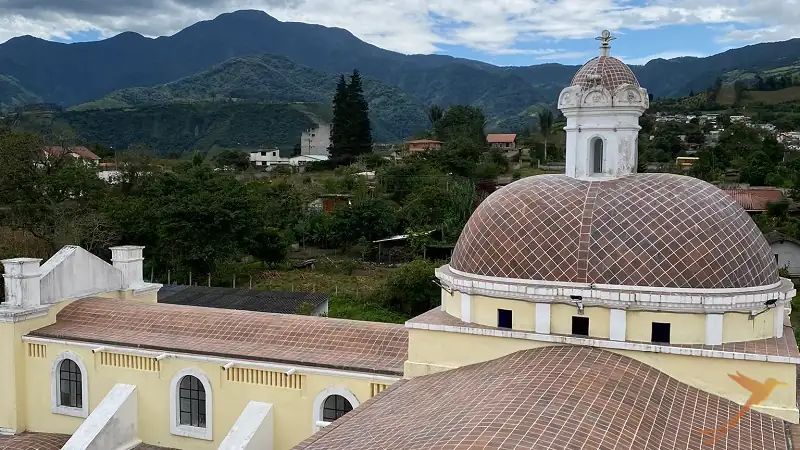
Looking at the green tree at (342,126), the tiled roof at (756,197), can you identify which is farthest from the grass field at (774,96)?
the green tree at (342,126)

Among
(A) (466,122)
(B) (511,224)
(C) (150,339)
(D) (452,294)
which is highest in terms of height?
(A) (466,122)

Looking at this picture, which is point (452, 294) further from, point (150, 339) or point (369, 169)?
point (369, 169)

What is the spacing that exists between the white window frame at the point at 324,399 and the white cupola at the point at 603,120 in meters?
6.42

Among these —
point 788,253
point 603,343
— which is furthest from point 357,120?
point 603,343

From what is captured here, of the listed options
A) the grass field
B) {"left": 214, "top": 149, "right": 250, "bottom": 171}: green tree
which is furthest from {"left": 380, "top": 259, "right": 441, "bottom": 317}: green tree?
the grass field

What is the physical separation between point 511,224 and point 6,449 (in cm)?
1265

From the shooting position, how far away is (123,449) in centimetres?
1536

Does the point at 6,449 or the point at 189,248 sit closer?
the point at 6,449

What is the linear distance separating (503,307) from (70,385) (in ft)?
36.4

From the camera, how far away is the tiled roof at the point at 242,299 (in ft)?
96.8

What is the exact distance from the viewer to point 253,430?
1367 centimetres

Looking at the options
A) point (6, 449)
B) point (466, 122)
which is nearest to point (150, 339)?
point (6, 449)

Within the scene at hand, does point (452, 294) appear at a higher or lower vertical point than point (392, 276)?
higher

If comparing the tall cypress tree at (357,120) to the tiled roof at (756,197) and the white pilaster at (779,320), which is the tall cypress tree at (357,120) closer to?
the tiled roof at (756,197)
